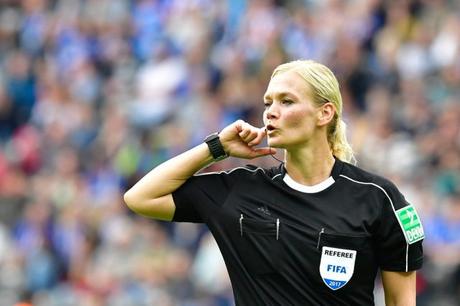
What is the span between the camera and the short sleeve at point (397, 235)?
5.12m

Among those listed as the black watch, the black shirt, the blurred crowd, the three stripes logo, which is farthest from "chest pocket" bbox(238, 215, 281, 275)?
the blurred crowd

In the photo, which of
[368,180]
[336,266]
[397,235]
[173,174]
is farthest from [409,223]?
[173,174]

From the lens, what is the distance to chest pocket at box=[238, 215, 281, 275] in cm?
515

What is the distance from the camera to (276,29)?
13.8 metres

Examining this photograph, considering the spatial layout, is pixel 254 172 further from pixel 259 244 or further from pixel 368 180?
pixel 368 180

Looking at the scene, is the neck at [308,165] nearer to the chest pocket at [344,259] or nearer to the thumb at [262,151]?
the thumb at [262,151]

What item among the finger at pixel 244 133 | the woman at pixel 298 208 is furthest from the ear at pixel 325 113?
the finger at pixel 244 133

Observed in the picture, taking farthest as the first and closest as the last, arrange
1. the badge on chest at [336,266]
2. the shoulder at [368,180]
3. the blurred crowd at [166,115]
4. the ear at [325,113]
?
the blurred crowd at [166,115] < the ear at [325,113] < the shoulder at [368,180] < the badge on chest at [336,266]

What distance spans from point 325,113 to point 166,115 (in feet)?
27.9

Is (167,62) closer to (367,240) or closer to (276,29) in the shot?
(276,29)

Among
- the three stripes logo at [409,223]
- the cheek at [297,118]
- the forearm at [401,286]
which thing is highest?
the cheek at [297,118]

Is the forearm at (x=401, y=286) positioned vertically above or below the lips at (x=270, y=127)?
below

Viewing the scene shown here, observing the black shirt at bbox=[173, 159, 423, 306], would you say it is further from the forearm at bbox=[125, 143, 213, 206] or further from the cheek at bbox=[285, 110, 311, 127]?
the cheek at bbox=[285, 110, 311, 127]

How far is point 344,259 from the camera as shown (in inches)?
200
